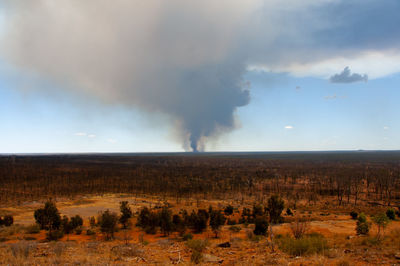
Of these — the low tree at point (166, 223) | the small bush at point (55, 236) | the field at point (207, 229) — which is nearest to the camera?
the field at point (207, 229)

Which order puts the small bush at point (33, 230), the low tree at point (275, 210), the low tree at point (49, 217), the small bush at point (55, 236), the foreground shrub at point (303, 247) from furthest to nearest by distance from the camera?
1. the low tree at point (275, 210)
2. the small bush at point (33, 230)
3. the low tree at point (49, 217)
4. the small bush at point (55, 236)
5. the foreground shrub at point (303, 247)

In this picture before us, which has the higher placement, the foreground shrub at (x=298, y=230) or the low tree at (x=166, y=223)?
the foreground shrub at (x=298, y=230)

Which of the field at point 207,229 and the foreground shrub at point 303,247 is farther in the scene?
the field at point 207,229

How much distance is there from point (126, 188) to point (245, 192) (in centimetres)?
3755

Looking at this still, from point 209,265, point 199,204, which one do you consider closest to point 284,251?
point 209,265

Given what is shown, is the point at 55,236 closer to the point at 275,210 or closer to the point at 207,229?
the point at 207,229

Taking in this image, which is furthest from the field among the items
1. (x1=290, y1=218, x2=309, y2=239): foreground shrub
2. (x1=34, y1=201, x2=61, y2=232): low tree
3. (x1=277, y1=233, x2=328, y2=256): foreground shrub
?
(x1=34, y1=201, x2=61, y2=232): low tree

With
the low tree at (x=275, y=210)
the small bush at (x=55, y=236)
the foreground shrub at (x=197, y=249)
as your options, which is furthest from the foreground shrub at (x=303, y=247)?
the small bush at (x=55, y=236)

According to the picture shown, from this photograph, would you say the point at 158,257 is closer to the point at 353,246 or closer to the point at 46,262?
the point at 46,262

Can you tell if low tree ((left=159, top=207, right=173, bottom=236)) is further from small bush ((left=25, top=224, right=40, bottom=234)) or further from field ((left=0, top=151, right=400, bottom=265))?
small bush ((left=25, top=224, right=40, bottom=234))

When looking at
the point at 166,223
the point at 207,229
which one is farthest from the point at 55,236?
the point at 207,229

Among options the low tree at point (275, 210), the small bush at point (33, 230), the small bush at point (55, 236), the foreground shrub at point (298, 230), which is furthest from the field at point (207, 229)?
the small bush at point (55, 236)

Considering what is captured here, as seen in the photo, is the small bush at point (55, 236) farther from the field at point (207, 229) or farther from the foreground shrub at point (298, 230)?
the foreground shrub at point (298, 230)

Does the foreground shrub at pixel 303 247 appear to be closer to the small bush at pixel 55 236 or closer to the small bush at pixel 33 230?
the small bush at pixel 55 236
